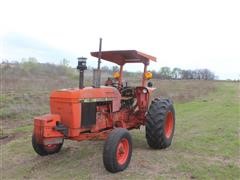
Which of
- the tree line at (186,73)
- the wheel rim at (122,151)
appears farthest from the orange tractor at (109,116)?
the tree line at (186,73)

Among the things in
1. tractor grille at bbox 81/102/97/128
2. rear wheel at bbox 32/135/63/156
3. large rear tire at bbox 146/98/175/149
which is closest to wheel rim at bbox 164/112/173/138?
large rear tire at bbox 146/98/175/149

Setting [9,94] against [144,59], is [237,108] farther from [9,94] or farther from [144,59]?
[9,94]

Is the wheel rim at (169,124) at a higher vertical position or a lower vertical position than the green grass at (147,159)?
higher

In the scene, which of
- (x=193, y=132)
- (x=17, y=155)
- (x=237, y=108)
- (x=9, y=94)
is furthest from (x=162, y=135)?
(x=9, y=94)

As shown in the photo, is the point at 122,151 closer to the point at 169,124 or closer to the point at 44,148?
the point at 44,148

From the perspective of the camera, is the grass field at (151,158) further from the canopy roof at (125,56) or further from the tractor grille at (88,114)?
the canopy roof at (125,56)

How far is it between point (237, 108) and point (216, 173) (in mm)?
8946

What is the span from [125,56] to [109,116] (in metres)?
1.82

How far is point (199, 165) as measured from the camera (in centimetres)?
715

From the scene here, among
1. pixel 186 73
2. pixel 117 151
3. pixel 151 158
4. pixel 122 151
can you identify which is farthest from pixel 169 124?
pixel 186 73

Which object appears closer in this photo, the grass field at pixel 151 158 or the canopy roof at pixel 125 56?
the grass field at pixel 151 158

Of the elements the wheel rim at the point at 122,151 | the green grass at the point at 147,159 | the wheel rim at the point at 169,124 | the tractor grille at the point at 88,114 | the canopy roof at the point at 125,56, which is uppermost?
the canopy roof at the point at 125,56

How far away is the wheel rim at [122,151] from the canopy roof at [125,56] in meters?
2.07

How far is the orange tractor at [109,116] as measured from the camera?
22.7 ft
